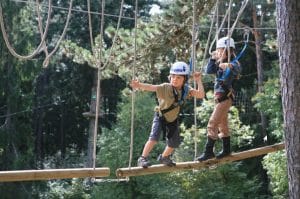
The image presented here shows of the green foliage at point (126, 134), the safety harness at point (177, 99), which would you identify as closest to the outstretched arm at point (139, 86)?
the safety harness at point (177, 99)

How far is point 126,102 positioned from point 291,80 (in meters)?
9.40

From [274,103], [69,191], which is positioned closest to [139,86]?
[274,103]

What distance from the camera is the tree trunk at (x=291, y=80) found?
329 centimetres

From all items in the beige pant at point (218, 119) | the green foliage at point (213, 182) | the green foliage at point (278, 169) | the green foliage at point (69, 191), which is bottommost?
the green foliage at point (69, 191)

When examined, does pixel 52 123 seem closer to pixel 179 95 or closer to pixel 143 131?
pixel 143 131

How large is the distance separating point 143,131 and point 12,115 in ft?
15.0

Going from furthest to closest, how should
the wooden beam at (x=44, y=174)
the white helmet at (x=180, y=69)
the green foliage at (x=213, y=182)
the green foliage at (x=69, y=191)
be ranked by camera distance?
the green foliage at (x=69, y=191) → the green foliage at (x=213, y=182) → the white helmet at (x=180, y=69) → the wooden beam at (x=44, y=174)

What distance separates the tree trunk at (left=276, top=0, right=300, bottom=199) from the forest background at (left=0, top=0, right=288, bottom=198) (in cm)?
142

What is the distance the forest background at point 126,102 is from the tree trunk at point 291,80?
1423mm

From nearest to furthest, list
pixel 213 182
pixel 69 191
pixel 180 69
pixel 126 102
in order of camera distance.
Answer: pixel 180 69 → pixel 213 182 → pixel 126 102 → pixel 69 191

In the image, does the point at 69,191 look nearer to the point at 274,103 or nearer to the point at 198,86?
the point at 274,103

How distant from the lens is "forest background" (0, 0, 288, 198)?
965 cm

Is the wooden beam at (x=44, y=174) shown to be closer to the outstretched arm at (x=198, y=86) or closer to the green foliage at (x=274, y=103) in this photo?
the outstretched arm at (x=198, y=86)

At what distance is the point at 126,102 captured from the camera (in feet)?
41.4
